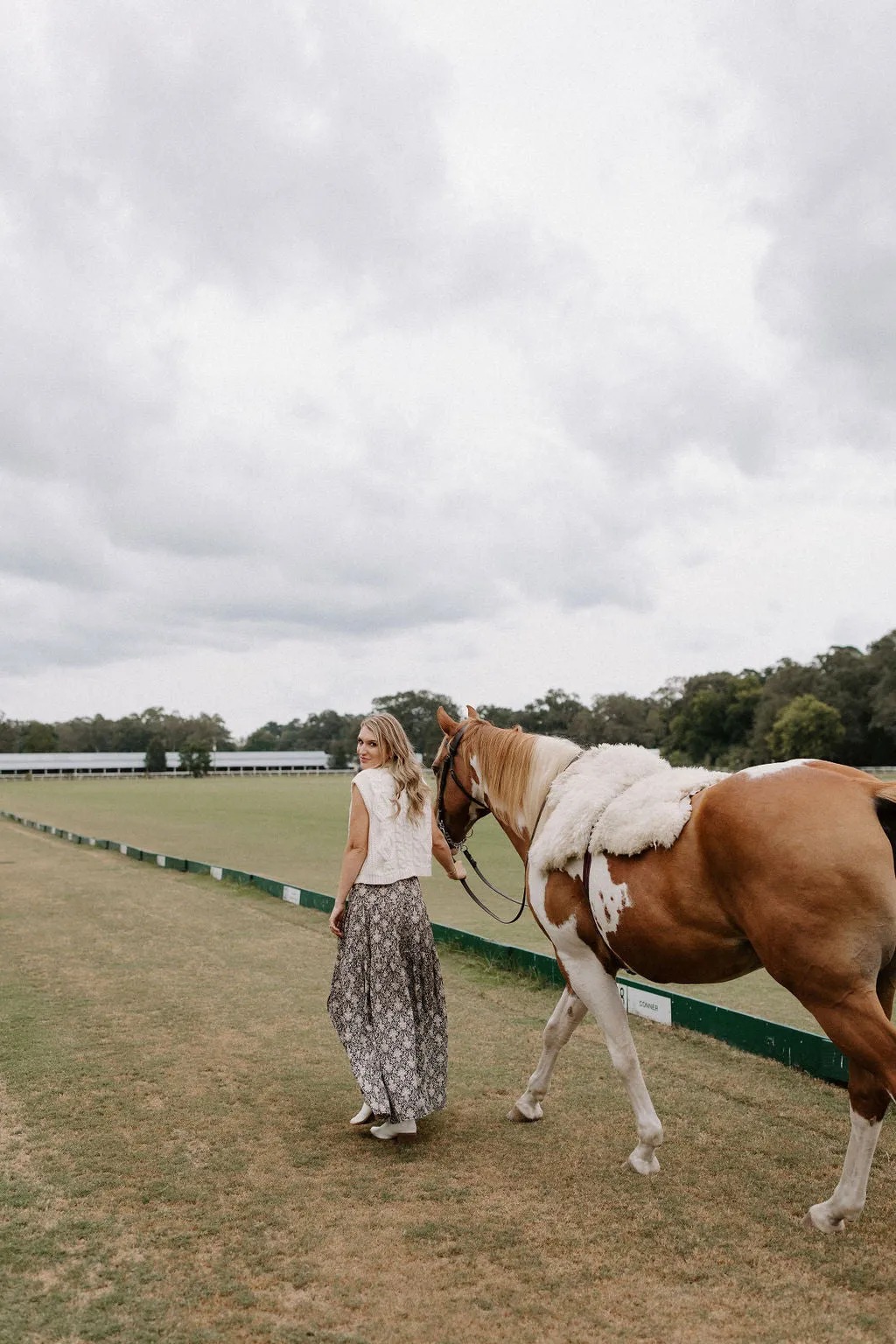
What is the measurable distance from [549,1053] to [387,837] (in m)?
1.40

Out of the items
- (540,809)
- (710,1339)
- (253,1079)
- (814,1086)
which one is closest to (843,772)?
(540,809)

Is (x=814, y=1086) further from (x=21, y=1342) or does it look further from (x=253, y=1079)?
(x=21, y=1342)

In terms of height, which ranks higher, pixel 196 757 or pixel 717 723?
pixel 717 723

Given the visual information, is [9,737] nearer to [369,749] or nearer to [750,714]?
[750,714]

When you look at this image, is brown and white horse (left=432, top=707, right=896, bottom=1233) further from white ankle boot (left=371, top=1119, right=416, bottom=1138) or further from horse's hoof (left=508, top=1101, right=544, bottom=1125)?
white ankle boot (left=371, top=1119, right=416, bottom=1138)

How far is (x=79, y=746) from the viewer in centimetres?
14662

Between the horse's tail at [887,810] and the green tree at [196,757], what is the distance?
4381 inches

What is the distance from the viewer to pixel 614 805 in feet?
13.1

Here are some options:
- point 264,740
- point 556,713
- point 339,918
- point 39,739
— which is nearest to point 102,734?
point 39,739

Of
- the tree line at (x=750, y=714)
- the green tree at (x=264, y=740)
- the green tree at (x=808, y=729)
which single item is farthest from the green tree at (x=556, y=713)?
the green tree at (x=264, y=740)

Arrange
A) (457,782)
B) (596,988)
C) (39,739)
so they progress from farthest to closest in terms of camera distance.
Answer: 1. (39,739)
2. (457,782)
3. (596,988)

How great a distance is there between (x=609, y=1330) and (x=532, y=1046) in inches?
126

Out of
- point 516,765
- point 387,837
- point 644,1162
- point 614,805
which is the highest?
point 516,765

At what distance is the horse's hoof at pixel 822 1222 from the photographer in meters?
3.50
